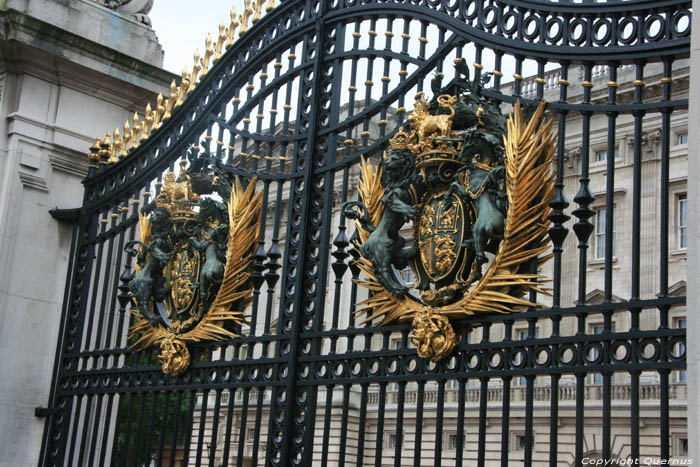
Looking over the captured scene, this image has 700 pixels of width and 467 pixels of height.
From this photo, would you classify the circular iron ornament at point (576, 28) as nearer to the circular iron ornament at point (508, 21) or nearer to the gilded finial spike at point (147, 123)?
the circular iron ornament at point (508, 21)

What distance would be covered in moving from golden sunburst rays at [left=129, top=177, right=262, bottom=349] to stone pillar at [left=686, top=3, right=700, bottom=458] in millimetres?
4044

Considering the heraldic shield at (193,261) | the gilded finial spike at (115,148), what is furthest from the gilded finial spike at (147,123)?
the heraldic shield at (193,261)

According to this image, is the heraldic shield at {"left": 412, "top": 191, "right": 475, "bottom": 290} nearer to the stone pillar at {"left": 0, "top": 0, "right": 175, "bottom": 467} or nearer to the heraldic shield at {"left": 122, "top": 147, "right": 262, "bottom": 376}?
the heraldic shield at {"left": 122, "top": 147, "right": 262, "bottom": 376}

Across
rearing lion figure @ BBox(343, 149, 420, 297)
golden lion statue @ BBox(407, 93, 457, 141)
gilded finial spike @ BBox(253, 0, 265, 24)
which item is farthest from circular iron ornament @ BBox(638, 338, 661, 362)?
gilded finial spike @ BBox(253, 0, 265, 24)

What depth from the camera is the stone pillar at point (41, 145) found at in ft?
32.1

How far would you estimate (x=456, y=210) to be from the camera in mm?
6770

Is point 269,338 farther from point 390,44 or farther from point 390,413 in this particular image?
point 390,413

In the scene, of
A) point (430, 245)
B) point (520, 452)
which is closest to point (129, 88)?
point (430, 245)

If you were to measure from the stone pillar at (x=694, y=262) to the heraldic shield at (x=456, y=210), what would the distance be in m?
1.36

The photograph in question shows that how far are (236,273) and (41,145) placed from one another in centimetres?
296

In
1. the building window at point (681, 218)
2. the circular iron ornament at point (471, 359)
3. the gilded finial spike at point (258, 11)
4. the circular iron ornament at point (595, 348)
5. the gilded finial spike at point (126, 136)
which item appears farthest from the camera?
the building window at point (681, 218)

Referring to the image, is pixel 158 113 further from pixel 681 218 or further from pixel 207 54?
pixel 681 218

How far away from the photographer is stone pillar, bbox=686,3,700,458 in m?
4.67

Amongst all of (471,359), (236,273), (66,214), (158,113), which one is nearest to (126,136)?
(158,113)
